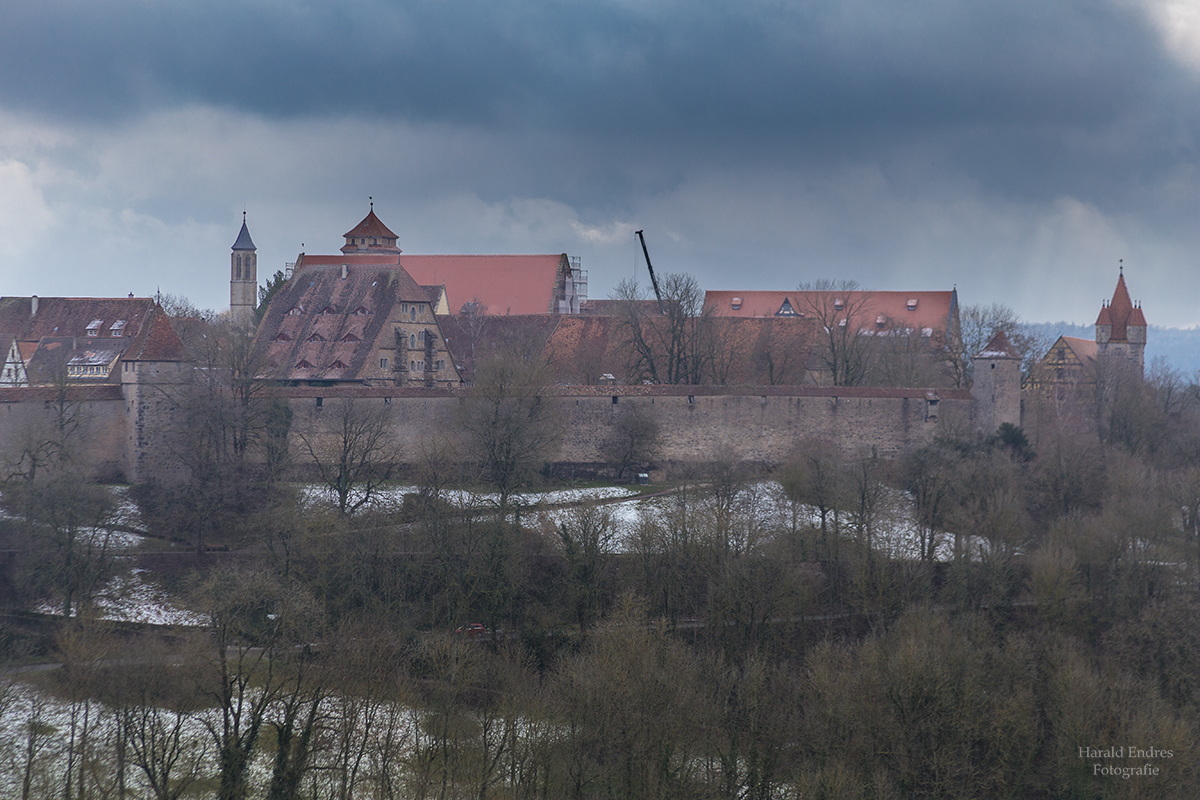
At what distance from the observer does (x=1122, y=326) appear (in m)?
72.3

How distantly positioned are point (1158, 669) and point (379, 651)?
19256 mm

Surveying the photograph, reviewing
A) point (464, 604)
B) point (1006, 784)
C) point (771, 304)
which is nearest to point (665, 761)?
point (1006, 784)

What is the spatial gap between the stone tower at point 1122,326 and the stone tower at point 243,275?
47.3m

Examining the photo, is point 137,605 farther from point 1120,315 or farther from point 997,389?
point 1120,315

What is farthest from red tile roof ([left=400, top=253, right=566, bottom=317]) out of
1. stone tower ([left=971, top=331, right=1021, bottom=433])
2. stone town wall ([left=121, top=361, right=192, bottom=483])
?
stone tower ([left=971, top=331, right=1021, bottom=433])

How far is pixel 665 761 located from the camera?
24.7m

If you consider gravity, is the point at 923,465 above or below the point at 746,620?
above

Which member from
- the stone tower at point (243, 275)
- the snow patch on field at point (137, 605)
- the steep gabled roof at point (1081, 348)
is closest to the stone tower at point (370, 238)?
the stone tower at point (243, 275)

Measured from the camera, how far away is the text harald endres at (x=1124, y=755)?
25.9 m

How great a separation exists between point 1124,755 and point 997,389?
2098 cm

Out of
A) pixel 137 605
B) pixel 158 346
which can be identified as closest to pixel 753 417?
pixel 158 346

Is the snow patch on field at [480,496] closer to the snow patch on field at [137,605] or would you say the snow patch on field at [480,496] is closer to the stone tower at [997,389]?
the snow patch on field at [137,605]

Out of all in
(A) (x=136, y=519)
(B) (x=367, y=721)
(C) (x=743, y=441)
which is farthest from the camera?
(C) (x=743, y=441)

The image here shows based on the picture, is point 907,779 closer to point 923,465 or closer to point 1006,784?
point 1006,784
